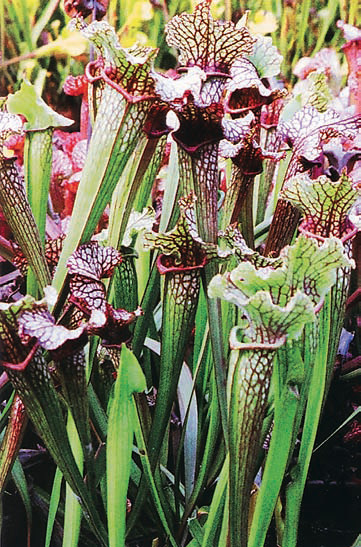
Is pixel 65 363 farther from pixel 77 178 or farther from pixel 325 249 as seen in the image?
pixel 77 178

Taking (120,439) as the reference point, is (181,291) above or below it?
above

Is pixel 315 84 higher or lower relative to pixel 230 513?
higher

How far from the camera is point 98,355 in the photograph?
57 centimetres

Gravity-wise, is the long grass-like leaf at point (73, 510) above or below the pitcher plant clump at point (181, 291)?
below

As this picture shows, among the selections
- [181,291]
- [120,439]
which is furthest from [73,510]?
[181,291]

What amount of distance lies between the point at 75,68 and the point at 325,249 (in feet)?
7.47

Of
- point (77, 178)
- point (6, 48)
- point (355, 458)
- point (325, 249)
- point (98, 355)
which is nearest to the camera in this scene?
point (325, 249)

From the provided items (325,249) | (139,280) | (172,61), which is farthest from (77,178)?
(172,61)

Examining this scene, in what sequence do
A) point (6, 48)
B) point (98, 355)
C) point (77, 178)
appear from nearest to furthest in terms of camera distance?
point (98, 355)
point (77, 178)
point (6, 48)

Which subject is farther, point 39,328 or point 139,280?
point 139,280

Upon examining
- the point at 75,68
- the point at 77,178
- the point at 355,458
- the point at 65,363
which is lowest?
the point at 355,458

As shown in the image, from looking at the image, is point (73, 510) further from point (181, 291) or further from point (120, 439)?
point (181, 291)

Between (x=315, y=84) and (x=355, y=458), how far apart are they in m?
0.47

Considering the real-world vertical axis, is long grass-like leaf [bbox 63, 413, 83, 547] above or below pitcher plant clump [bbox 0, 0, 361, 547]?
below
